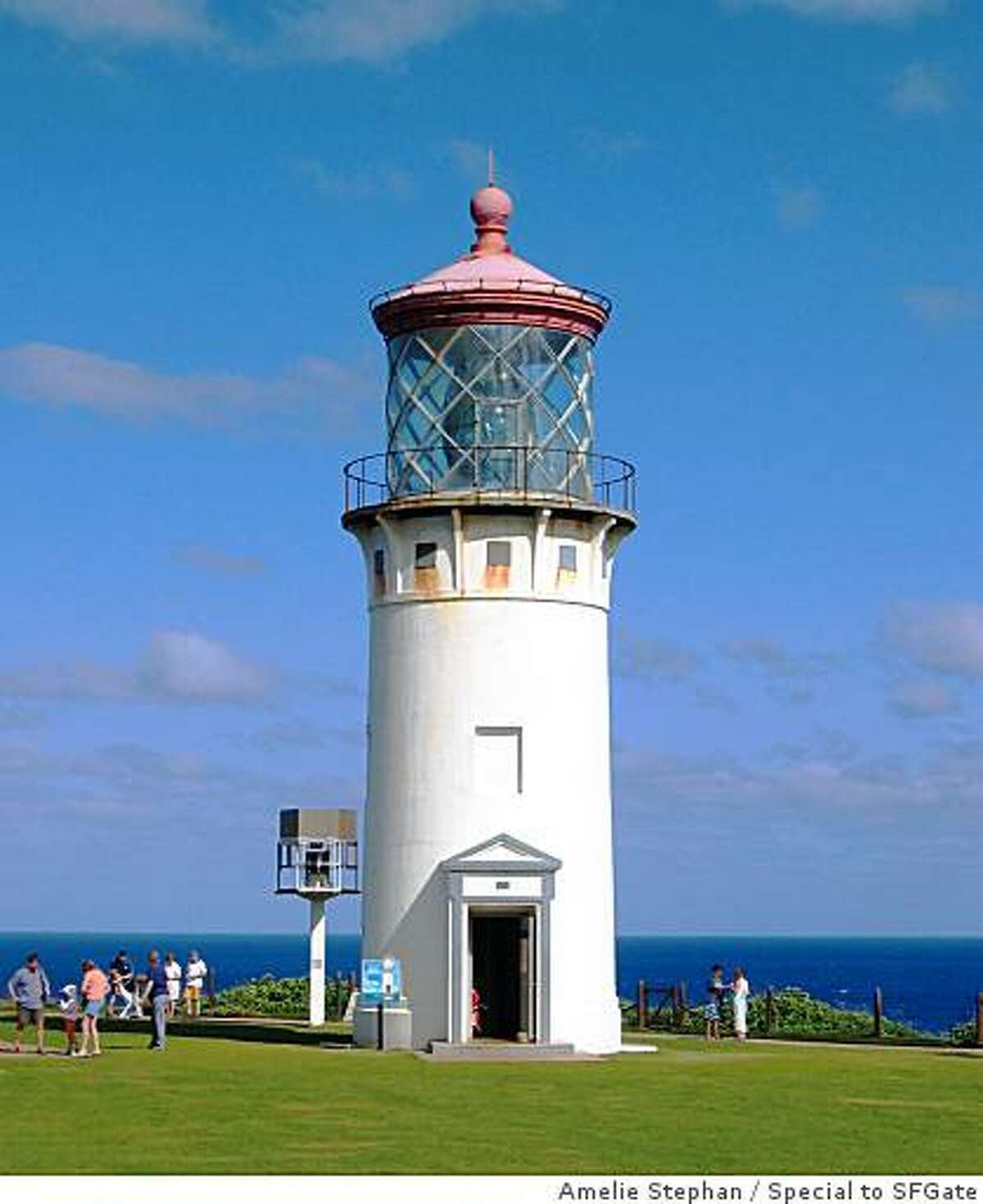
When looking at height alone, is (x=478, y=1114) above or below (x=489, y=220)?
Answer: below

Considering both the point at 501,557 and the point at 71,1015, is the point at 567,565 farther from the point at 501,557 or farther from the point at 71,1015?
the point at 71,1015

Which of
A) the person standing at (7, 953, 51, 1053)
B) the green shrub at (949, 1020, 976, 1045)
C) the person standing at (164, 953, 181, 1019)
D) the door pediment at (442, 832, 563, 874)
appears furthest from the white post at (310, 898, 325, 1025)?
the green shrub at (949, 1020, 976, 1045)

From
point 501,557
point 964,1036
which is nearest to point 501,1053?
point 501,557

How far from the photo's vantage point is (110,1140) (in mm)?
24094

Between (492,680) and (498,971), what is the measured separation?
17.0ft

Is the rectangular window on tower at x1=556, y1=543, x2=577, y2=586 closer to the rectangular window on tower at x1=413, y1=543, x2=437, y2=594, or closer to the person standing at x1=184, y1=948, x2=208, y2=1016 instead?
the rectangular window on tower at x1=413, y1=543, x2=437, y2=594

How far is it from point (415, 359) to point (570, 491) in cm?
354

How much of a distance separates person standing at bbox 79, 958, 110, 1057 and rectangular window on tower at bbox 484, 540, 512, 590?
30.1ft

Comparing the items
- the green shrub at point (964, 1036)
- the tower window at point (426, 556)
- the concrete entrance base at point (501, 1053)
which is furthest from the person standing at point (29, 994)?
the green shrub at point (964, 1036)

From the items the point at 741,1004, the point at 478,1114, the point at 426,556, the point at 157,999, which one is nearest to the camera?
the point at 478,1114

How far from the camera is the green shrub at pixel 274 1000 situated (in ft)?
169

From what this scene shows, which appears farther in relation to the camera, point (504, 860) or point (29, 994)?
point (504, 860)

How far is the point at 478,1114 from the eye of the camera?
27.3 m
